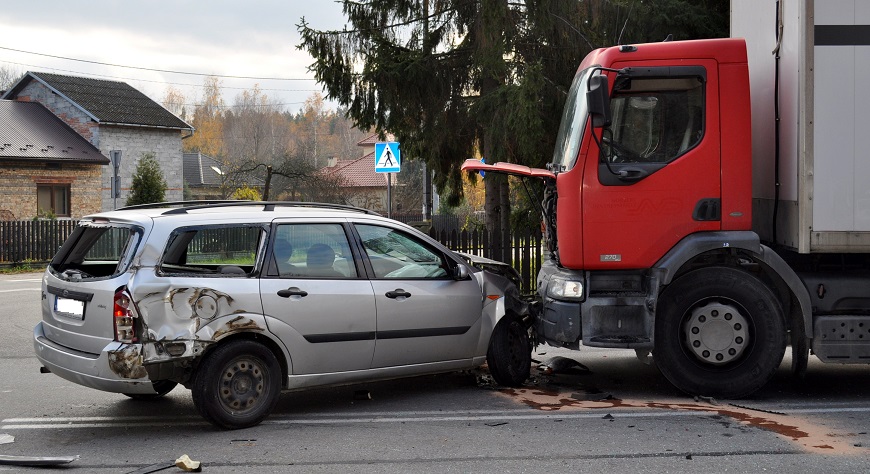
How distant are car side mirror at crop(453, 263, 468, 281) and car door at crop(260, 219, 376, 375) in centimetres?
90

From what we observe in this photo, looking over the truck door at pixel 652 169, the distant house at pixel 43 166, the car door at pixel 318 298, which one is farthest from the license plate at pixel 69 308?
the distant house at pixel 43 166

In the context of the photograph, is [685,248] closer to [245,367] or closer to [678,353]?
[678,353]

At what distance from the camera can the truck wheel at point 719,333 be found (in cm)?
748

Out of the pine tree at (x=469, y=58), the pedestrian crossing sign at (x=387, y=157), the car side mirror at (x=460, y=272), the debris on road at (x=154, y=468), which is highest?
the pine tree at (x=469, y=58)

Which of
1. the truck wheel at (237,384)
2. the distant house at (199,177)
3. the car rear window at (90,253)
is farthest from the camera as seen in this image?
the distant house at (199,177)

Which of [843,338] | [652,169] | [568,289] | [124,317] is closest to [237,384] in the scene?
[124,317]

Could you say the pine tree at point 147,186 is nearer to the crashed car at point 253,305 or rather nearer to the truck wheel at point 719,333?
the crashed car at point 253,305

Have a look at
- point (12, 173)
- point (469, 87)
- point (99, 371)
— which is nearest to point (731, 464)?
point (99, 371)

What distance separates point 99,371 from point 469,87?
11566 millimetres

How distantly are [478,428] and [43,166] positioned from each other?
1364 inches

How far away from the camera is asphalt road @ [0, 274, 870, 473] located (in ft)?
18.7

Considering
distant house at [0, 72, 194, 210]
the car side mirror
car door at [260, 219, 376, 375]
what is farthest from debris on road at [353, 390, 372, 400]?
distant house at [0, 72, 194, 210]

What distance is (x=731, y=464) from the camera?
5.56 m

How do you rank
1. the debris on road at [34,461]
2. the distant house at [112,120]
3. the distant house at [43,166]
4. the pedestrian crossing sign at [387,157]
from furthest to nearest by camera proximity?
the distant house at [112,120]
the distant house at [43,166]
the pedestrian crossing sign at [387,157]
the debris on road at [34,461]
